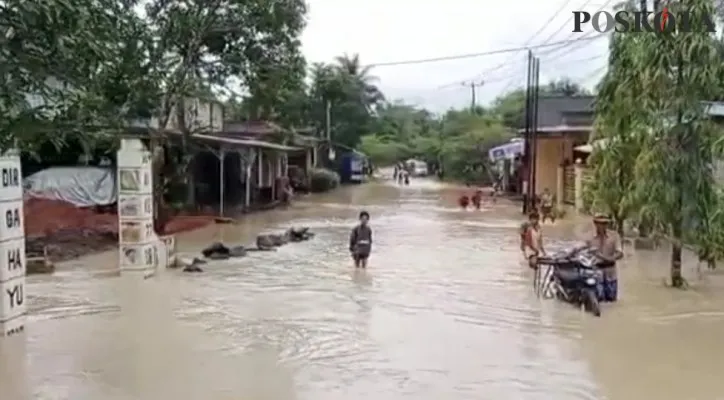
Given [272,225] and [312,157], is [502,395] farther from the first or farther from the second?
[312,157]

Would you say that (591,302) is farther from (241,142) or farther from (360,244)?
(241,142)

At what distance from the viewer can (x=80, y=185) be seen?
74.3ft

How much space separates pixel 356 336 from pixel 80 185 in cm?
1466

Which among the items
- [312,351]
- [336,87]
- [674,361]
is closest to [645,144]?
[674,361]

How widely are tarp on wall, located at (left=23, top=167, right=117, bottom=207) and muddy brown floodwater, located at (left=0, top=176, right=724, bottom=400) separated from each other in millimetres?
6140

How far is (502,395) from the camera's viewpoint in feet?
24.8

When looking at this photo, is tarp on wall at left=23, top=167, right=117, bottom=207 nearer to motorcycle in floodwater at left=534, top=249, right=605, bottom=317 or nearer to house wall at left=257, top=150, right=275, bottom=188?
house wall at left=257, top=150, right=275, bottom=188

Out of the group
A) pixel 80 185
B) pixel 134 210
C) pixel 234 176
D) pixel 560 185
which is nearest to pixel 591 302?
pixel 134 210

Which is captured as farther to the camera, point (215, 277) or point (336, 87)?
point (336, 87)

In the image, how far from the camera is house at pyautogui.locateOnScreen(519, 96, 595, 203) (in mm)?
32250

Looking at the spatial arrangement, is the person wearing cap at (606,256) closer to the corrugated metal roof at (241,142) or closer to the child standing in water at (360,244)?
the child standing in water at (360,244)

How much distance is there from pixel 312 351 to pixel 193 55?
14618 millimetres

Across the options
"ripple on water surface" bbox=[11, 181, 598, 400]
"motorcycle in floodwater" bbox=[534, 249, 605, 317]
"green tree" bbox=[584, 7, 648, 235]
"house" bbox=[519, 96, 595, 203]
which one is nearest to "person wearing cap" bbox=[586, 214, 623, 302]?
"motorcycle in floodwater" bbox=[534, 249, 605, 317]

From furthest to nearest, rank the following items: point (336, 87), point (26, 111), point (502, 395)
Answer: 1. point (336, 87)
2. point (502, 395)
3. point (26, 111)
